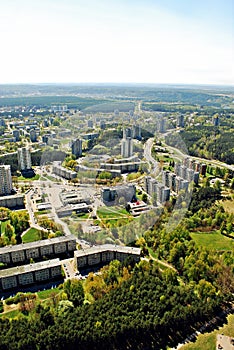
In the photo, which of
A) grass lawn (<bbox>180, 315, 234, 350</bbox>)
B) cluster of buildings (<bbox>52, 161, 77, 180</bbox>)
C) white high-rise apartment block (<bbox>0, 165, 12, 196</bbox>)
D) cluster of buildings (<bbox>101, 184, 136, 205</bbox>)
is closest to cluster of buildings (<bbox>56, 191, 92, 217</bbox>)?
cluster of buildings (<bbox>101, 184, 136, 205</bbox>)

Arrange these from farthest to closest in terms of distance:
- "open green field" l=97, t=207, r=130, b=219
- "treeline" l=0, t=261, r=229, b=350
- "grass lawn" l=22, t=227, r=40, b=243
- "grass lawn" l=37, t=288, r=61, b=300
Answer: "open green field" l=97, t=207, r=130, b=219, "grass lawn" l=22, t=227, r=40, b=243, "grass lawn" l=37, t=288, r=61, b=300, "treeline" l=0, t=261, r=229, b=350

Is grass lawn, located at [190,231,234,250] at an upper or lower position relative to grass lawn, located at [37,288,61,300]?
upper

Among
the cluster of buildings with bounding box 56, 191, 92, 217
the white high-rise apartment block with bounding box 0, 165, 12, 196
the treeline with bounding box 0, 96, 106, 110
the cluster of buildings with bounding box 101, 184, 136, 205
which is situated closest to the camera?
the cluster of buildings with bounding box 56, 191, 92, 217

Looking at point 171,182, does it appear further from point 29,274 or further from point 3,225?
point 29,274

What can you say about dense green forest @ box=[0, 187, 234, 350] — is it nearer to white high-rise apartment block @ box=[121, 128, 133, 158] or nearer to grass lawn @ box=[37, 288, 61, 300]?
grass lawn @ box=[37, 288, 61, 300]

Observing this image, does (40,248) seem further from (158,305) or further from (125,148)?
(125,148)

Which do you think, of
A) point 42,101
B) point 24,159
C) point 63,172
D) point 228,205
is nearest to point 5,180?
point 63,172

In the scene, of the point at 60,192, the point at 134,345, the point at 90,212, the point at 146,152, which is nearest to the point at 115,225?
the point at 90,212

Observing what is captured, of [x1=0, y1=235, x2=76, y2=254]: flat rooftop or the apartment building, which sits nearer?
[x1=0, y1=235, x2=76, y2=254]: flat rooftop
